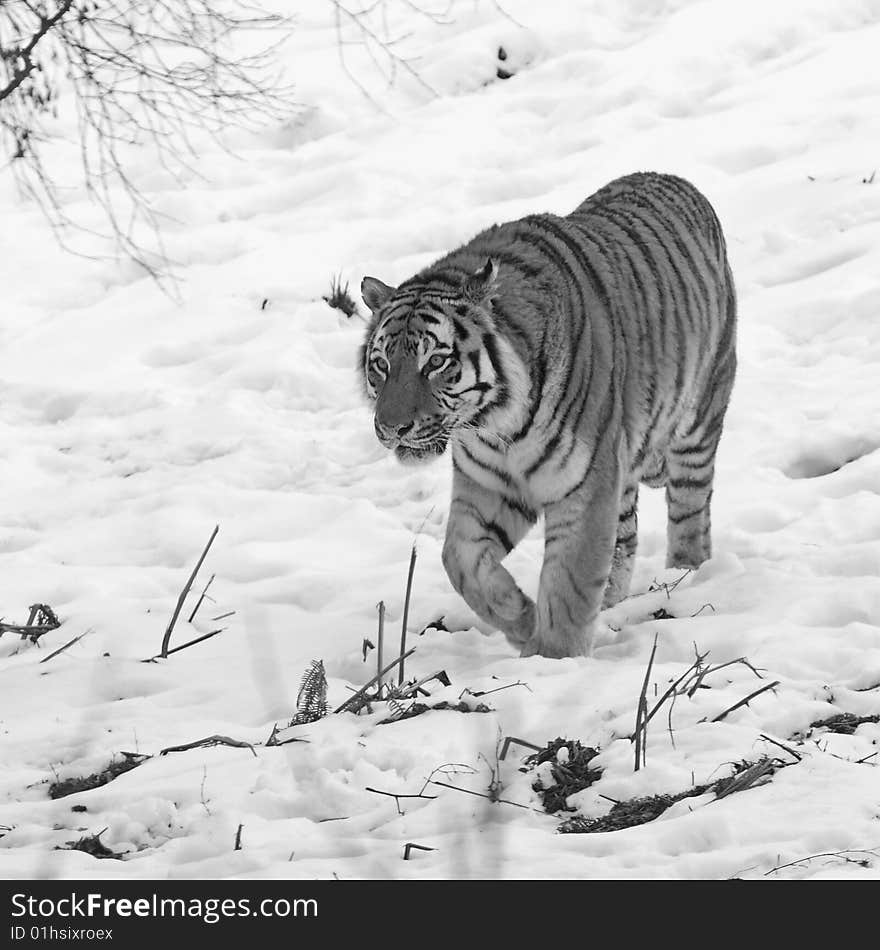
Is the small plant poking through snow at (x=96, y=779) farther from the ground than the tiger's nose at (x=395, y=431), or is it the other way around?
the tiger's nose at (x=395, y=431)

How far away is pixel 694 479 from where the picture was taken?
18.1ft

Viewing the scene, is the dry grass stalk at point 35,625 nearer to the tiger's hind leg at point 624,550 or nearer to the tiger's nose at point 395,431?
the tiger's nose at point 395,431

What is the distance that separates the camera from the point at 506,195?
8.91 metres

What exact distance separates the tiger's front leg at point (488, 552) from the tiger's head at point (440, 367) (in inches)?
14.2

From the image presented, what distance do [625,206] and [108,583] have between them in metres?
2.52

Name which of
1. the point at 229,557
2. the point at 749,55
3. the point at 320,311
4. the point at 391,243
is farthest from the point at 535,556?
the point at 749,55

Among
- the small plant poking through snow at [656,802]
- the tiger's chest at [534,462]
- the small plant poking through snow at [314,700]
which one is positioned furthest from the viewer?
the tiger's chest at [534,462]

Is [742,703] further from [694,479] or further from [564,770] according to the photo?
[694,479]

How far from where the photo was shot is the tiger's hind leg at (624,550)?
5.34 meters

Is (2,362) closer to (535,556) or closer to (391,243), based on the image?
(391,243)

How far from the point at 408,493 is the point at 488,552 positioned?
1763 millimetres

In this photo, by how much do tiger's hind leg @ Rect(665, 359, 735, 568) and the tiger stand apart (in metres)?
0.42

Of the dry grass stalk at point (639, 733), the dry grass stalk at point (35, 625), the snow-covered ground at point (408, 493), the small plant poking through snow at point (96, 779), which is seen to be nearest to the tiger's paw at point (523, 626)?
the snow-covered ground at point (408, 493)
